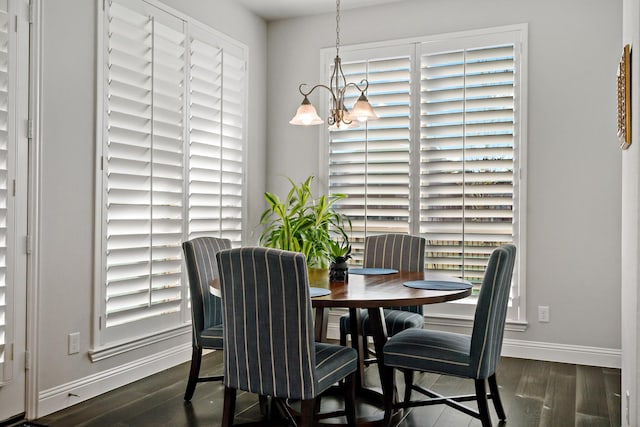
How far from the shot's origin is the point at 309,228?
4.55 meters

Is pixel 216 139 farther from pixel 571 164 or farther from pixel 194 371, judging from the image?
pixel 571 164

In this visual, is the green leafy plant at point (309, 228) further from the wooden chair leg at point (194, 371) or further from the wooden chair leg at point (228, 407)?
the wooden chair leg at point (228, 407)

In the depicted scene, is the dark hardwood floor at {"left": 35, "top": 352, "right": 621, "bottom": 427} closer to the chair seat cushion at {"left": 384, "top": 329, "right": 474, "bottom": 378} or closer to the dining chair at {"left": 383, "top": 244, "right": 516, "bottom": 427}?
the dining chair at {"left": 383, "top": 244, "right": 516, "bottom": 427}

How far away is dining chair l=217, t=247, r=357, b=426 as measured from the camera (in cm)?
221

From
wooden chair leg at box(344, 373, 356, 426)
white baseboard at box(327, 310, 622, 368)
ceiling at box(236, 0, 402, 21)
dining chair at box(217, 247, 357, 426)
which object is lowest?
white baseboard at box(327, 310, 622, 368)

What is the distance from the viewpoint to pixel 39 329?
9.78 feet

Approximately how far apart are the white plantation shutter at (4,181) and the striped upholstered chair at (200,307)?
0.92 meters

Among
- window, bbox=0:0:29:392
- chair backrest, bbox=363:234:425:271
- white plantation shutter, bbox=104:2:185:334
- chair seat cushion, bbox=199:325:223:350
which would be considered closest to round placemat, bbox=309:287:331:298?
chair seat cushion, bbox=199:325:223:350

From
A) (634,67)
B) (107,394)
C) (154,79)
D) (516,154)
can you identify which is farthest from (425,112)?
(107,394)

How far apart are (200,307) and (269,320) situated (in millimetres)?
1022

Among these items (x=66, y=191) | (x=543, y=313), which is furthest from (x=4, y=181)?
(x=543, y=313)

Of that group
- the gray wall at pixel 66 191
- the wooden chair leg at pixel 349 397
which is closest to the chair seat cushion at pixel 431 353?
the wooden chair leg at pixel 349 397

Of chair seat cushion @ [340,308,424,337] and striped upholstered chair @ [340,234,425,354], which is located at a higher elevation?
striped upholstered chair @ [340,234,425,354]

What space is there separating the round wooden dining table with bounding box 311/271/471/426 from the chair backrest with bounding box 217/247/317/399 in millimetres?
270
